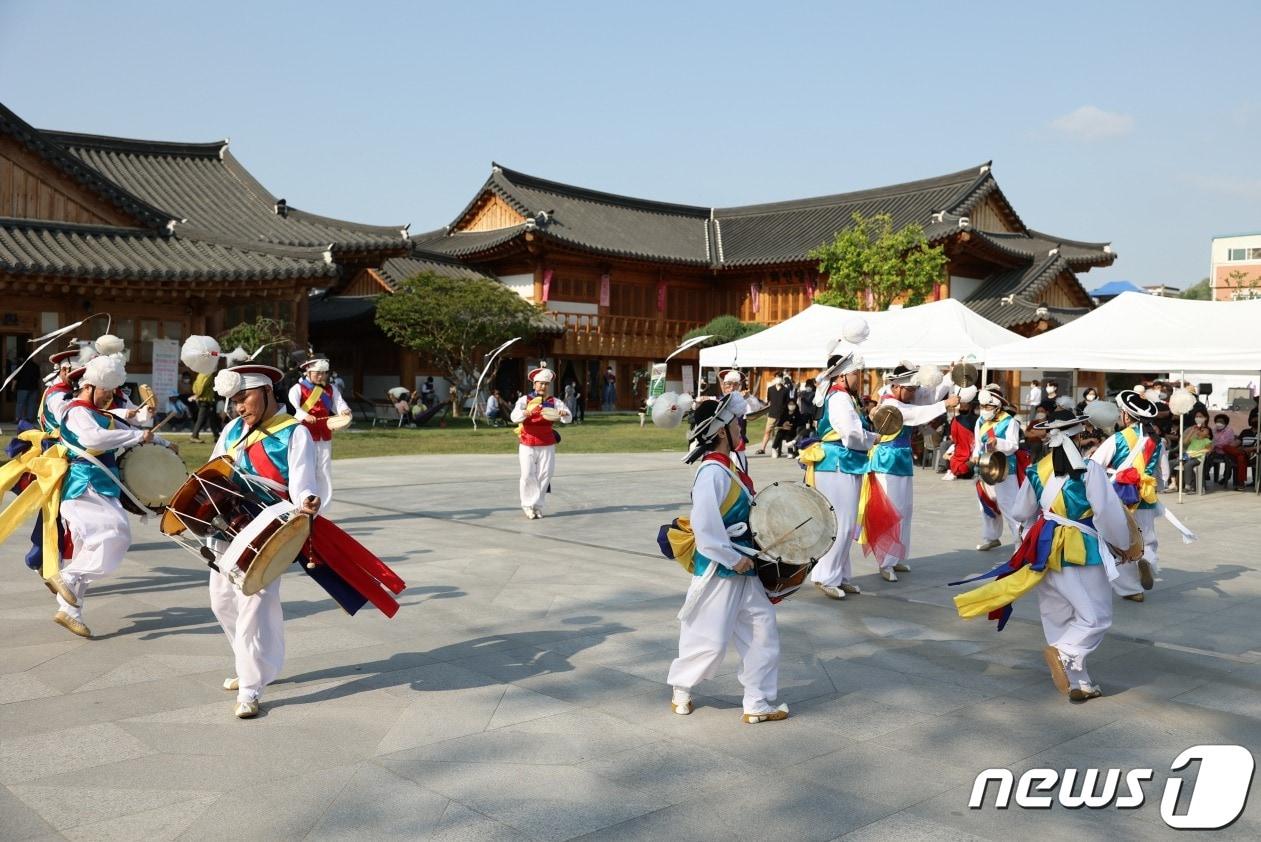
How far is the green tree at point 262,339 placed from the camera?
22.5 metres

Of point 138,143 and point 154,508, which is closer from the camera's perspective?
point 154,508

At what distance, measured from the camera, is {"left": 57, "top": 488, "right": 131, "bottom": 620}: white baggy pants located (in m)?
5.95

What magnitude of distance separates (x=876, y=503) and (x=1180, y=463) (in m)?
8.30

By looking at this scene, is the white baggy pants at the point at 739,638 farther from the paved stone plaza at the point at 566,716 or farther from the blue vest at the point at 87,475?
the blue vest at the point at 87,475

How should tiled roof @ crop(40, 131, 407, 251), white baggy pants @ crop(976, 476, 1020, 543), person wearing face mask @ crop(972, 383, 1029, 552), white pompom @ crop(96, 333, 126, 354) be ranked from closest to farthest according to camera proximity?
white pompom @ crop(96, 333, 126, 354)
person wearing face mask @ crop(972, 383, 1029, 552)
white baggy pants @ crop(976, 476, 1020, 543)
tiled roof @ crop(40, 131, 407, 251)

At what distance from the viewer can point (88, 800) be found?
3629 mm

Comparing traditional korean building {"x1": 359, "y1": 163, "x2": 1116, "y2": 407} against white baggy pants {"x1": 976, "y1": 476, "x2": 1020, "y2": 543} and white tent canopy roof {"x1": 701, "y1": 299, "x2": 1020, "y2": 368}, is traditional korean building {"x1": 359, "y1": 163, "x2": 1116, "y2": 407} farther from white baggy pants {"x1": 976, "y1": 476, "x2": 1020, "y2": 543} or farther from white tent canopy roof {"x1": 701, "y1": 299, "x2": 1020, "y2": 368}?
white baggy pants {"x1": 976, "y1": 476, "x2": 1020, "y2": 543}

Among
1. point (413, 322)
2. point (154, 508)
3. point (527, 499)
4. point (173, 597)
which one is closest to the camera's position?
point (154, 508)

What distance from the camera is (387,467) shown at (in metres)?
16.3

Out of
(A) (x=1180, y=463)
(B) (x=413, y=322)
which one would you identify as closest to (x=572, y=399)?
(B) (x=413, y=322)

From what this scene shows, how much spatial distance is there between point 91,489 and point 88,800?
2.97m

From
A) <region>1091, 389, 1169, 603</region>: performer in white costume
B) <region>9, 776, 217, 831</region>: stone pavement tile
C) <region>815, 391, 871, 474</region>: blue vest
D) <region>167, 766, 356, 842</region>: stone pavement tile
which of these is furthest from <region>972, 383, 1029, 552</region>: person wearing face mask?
<region>9, 776, 217, 831</region>: stone pavement tile

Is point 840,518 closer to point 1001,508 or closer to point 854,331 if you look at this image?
point 854,331

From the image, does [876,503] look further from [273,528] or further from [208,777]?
[208,777]
